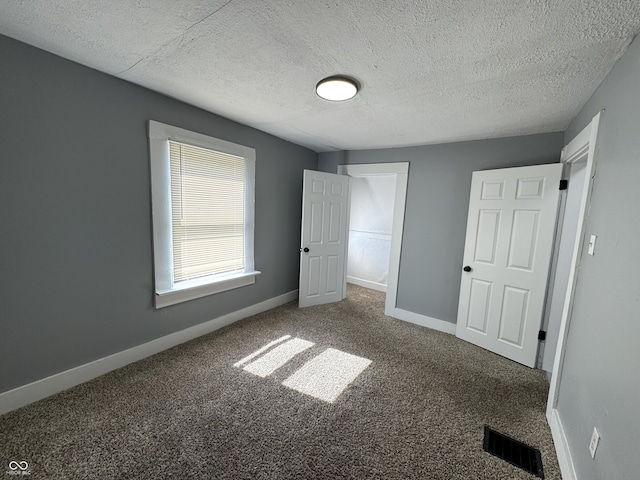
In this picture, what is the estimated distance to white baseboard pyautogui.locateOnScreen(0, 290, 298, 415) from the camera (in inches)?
66.2

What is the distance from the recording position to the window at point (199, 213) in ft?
7.53

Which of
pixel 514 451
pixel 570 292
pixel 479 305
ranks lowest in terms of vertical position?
pixel 514 451

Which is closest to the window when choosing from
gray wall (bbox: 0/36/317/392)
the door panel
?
gray wall (bbox: 0/36/317/392)

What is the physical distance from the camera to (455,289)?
3.11 m

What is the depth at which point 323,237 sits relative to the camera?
12.3ft

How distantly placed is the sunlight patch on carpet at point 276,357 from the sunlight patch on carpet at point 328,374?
194 millimetres

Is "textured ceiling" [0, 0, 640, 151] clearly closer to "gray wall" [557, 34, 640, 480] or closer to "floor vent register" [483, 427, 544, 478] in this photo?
"gray wall" [557, 34, 640, 480]

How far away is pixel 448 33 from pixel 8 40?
2466 mm

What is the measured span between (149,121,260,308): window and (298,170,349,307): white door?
75 centimetres

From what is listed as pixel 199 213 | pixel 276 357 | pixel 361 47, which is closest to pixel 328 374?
pixel 276 357

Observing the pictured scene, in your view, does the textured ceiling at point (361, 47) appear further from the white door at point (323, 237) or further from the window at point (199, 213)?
the white door at point (323, 237)

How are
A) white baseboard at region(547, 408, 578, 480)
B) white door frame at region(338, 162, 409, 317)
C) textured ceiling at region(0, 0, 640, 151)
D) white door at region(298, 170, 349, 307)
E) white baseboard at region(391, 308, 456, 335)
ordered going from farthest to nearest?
1. white door at region(298, 170, 349, 307)
2. white door frame at region(338, 162, 409, 317)
3. white baseboard at region(391, 308, 456, 335)
4. white baseboard at region(547, 408, 578, 480)
5. textured ceiling at region(0, 0, 640, 151)

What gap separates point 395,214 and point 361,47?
2335mm

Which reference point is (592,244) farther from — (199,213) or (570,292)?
(199,213)
